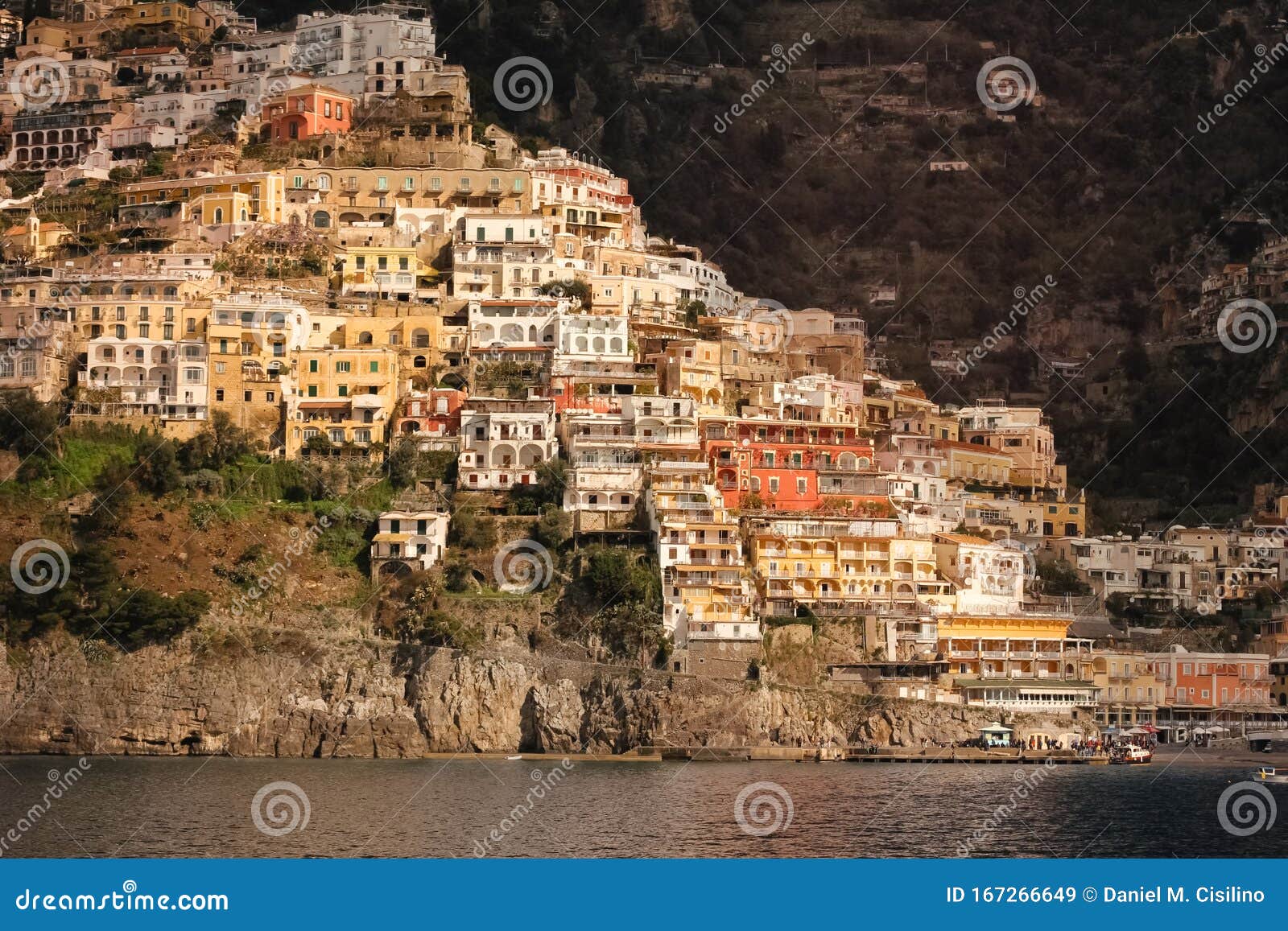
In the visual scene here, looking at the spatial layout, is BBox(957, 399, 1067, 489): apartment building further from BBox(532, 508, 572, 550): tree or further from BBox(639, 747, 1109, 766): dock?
BBox(532, 508, 572, 550): tree

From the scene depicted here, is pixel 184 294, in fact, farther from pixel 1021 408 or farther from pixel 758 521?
pixel 1021 408

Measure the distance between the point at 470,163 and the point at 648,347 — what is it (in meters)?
15.5

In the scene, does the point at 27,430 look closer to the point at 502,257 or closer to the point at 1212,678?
the point at 502,257

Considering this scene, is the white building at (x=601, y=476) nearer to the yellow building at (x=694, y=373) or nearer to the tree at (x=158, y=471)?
the yellow building at (x=694, y=373)

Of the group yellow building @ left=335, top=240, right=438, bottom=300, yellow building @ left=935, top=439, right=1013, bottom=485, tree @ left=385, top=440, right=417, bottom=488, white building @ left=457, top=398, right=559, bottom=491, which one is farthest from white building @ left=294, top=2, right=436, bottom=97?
tree @ left=385, top=440, right=417, bottom=488

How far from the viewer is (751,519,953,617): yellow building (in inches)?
2958

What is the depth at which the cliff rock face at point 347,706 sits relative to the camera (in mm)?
68188

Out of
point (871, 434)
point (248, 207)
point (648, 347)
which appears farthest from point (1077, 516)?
point (248, 207)

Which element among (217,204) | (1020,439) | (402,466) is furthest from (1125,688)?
(217,204)

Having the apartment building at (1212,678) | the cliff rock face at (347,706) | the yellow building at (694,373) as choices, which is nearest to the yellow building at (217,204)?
the yellow building at (694,373)

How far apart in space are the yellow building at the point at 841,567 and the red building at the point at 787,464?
2.45m

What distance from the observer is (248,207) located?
94625 mm

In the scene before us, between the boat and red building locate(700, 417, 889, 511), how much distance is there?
12.2 meters

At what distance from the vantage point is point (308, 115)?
10025 centimetres
